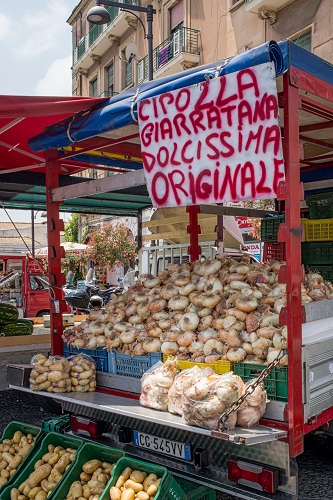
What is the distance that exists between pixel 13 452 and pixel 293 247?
2.89 m

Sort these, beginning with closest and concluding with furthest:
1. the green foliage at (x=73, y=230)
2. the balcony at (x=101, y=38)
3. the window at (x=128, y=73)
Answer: the balcony at (x=101, y=38)
the window at (x=128, y=73)
the green foliage at (x=73, y=230)

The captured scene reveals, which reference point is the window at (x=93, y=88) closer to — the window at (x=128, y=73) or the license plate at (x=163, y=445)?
the window at (x=128, y=73)

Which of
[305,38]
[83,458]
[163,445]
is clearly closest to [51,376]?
[83,458]

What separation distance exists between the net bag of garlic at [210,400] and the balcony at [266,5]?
1552 cm

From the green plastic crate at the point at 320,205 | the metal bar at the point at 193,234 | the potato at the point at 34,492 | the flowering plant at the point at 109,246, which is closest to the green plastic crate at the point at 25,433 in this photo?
the potato at the point at 34,492

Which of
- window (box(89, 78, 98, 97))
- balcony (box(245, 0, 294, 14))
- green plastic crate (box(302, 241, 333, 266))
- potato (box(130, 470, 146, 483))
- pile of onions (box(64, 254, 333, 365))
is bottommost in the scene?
potato (box(130, 470, 146, 483))

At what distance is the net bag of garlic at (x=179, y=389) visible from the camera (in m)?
3.46

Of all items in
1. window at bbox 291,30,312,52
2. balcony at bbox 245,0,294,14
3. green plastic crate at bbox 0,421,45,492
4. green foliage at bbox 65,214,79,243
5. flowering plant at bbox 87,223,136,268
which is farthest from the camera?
green foliage at bbox 65,214,79,243

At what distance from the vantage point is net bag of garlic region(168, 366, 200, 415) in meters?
3.46

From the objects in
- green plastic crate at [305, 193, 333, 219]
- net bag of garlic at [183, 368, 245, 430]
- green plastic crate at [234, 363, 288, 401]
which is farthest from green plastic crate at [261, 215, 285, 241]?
net bag of garlic at [183, 368, 245, 430]

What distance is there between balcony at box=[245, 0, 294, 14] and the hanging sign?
14.0 meters

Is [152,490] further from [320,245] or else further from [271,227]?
[271,227]

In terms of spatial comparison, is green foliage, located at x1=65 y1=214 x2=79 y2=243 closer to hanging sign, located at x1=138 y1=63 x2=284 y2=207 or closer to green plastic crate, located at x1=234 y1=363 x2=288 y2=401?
hanging sign, located at x1=138 y1=63 x2=284 y2=207

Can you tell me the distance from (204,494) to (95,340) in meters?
1.69
